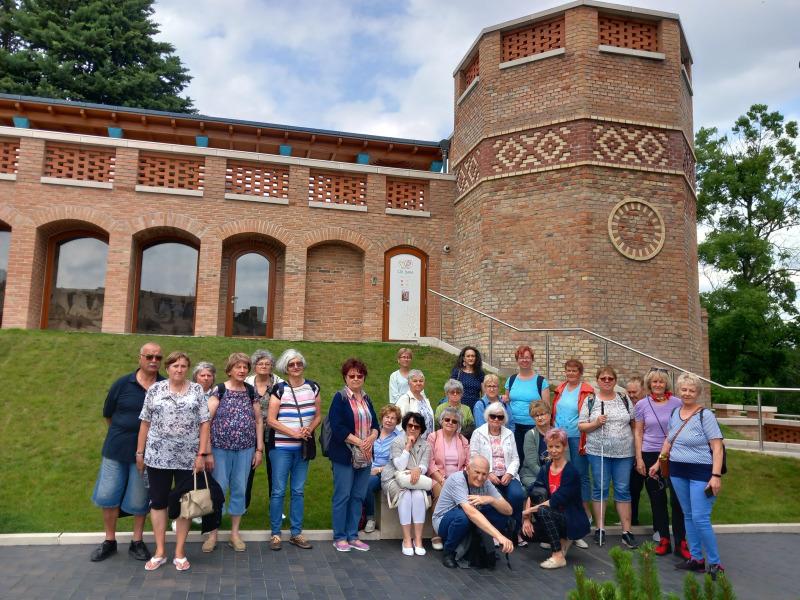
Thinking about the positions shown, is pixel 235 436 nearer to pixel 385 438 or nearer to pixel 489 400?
pixel 385 438

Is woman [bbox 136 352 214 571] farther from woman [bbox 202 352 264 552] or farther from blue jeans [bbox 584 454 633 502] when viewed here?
blue jeans [bbox 584 454 633 502]

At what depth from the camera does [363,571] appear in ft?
16.8

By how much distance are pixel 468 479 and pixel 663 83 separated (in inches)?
507

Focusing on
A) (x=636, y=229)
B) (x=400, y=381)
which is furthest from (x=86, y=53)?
(x=400, y=381)

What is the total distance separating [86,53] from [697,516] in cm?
3010

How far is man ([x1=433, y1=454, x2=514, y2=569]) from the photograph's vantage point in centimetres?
538

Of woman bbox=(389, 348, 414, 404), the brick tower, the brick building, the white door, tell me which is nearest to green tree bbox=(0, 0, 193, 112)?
the brick building

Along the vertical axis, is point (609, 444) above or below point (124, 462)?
above

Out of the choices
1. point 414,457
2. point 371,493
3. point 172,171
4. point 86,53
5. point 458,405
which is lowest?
point 371,493

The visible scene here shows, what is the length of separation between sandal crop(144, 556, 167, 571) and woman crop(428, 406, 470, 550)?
254 centimetres

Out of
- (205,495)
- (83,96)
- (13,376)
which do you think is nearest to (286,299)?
(13,376)

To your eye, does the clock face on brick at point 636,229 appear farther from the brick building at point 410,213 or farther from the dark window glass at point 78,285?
the dark window glass at point 78,285

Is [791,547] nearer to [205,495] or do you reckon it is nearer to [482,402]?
[482,402]

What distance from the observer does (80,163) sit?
15.3 m
